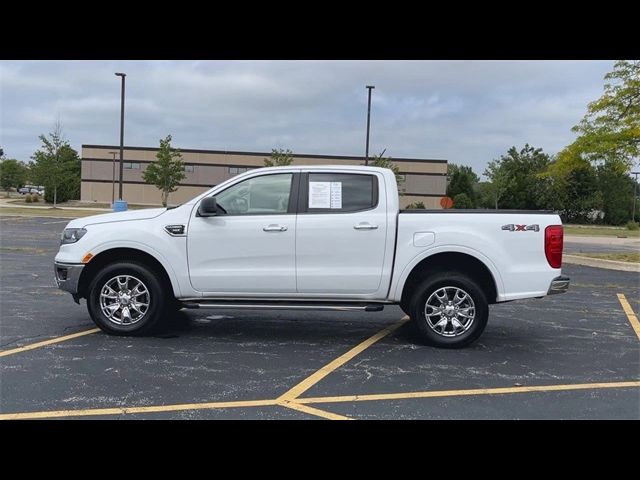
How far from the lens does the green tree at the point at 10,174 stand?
91438 millimetres

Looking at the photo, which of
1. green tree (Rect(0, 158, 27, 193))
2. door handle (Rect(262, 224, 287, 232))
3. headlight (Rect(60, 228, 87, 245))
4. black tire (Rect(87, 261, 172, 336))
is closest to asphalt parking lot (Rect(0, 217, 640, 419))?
black tire (Rect(87, 261, 172, 336))

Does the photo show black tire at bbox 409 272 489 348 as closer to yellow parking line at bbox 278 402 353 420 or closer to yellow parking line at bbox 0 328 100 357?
yellow parking line at bbox 278 402 353 420

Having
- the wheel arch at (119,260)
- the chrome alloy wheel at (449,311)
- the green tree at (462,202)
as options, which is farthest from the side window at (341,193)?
the green tree at (462,202)

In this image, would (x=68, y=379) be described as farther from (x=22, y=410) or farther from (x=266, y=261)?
(x=266, y=261)

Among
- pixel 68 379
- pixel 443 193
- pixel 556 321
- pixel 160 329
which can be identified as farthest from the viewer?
pixel 443 193

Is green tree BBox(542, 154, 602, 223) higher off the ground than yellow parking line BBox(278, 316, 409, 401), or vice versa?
green tree BBox(542, 154, 602, 223)

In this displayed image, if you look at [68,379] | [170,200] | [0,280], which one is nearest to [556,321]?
[68,379]

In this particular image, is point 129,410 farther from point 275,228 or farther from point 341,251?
point 341,251

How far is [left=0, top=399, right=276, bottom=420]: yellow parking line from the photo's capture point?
4.18 m

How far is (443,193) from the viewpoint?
58.9 metres

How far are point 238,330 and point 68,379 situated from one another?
2.40 meters

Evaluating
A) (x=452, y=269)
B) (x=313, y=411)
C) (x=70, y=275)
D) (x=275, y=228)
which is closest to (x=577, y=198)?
(x=452, y=269)

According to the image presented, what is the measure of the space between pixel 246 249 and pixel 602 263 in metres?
12.7

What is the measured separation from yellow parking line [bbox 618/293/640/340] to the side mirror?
547 cm
